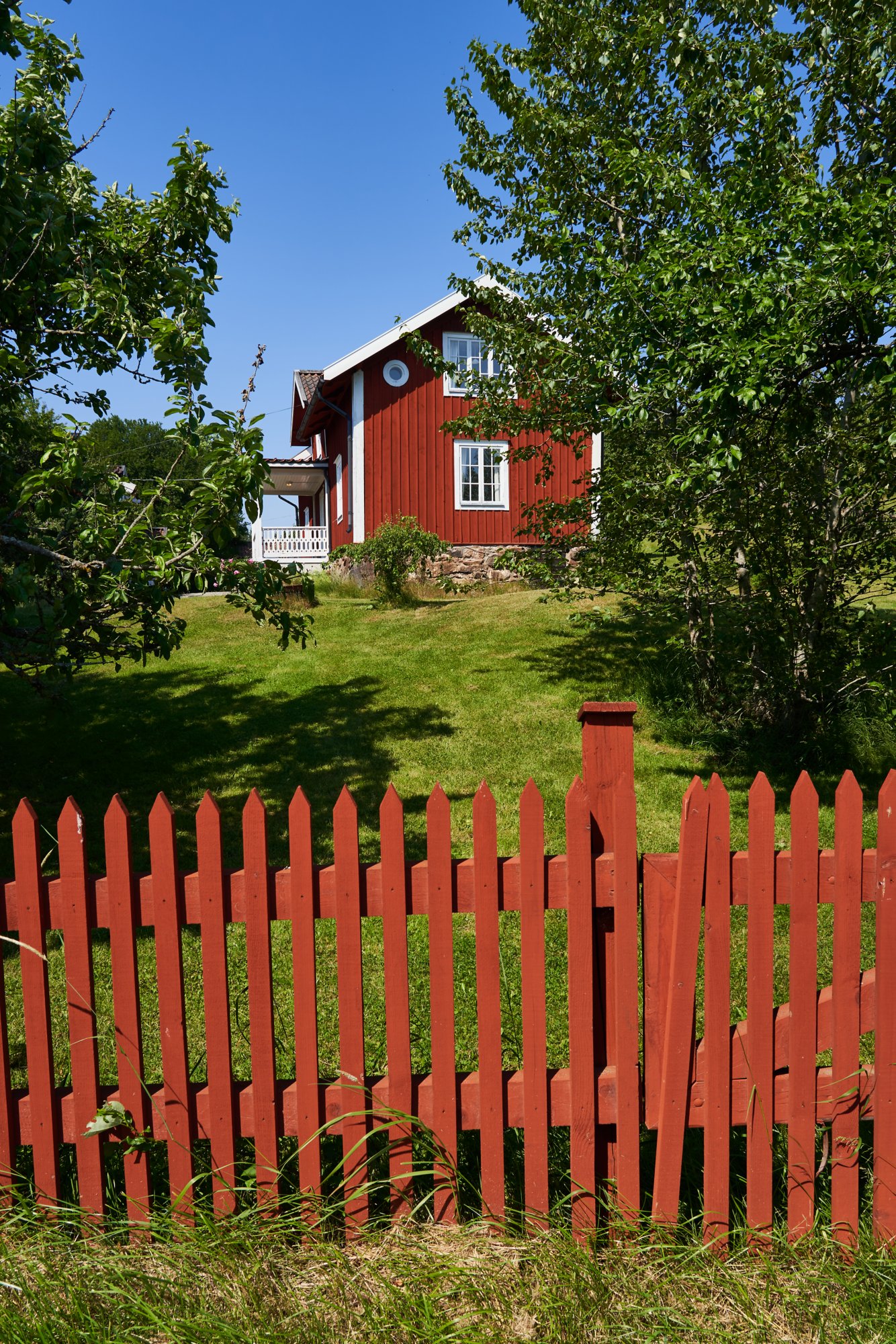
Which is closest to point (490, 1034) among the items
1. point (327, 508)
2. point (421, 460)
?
point (421, 460)

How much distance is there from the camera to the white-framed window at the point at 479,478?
2086cm

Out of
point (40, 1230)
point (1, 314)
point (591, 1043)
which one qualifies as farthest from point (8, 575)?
point (591, 1043)

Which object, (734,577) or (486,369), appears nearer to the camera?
(734,577)

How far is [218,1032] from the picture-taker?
2.77 m

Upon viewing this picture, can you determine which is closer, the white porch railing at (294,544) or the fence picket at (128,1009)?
the fence picket at (128,1009)

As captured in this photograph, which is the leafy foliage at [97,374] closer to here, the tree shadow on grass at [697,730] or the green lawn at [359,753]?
the green lawn at [359,753]

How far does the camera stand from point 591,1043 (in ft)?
9.16

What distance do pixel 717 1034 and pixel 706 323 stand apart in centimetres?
404

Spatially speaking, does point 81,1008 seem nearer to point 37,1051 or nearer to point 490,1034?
point 37,1051

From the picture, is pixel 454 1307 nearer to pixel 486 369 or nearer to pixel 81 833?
pixel 81 833

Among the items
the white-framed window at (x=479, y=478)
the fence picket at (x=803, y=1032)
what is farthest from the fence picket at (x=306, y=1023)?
the white-framed window at (x=479, y=478)

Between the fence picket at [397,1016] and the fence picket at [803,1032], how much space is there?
1.17 metres

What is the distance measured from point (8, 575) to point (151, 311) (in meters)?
2.74

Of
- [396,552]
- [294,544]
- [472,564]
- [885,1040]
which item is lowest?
[885,1040]
